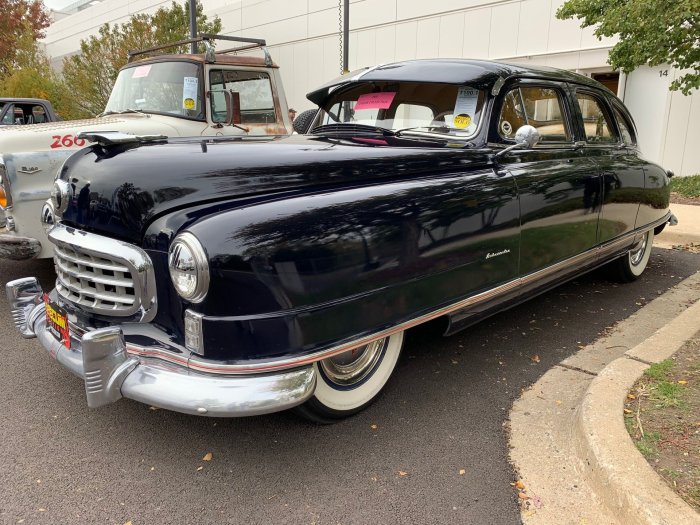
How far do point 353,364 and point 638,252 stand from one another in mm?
3849

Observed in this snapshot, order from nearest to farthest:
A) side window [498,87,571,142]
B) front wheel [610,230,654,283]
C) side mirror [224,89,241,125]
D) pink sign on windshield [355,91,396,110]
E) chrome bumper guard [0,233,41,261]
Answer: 1. side window [498,87,571,142]
2. pink sign on windshield [355,91,396,110]
3. chrome bumper guard [0,233,41,261]
4. front wheel [610,230,654,283]
5. side mirror [224,89,241,125]

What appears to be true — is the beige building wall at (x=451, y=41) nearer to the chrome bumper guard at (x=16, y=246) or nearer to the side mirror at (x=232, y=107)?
the side mirror at (x=232, y=107)

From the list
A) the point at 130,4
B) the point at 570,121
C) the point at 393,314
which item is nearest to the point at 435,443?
the point at 393,314

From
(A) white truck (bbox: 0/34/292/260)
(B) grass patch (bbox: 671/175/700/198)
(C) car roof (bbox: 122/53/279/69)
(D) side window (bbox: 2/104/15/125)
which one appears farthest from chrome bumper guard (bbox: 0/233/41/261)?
(B) grass patch (bbox: 671/175/700/198)

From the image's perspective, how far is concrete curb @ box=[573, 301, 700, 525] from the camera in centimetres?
197

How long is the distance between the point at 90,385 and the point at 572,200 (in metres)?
3.05

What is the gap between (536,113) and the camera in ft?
12.6

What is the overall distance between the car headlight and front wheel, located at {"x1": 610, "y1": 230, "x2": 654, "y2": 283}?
4.23m

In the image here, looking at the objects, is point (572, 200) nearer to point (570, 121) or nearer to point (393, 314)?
point (570, 121)

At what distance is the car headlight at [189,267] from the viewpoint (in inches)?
82.1

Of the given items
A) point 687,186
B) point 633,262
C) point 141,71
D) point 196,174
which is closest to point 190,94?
point 141,71

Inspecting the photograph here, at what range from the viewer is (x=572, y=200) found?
371 cm

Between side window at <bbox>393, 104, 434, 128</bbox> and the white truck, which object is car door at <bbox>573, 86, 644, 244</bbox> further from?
the white truck

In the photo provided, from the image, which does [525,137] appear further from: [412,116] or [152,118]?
[152,118]
